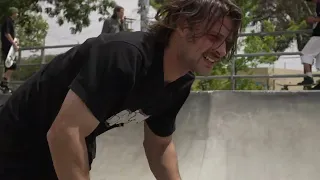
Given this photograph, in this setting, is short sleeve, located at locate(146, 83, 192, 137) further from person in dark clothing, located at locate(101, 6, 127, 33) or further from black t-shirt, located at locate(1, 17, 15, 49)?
black t-shirt, located at locate(1, 17, 15, 49)

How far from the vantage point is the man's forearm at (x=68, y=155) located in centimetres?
156

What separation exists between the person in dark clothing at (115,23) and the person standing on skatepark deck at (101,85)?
644 cm

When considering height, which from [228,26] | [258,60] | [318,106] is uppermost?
[228,26]

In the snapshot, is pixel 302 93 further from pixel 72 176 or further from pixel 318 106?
pixel 72 176

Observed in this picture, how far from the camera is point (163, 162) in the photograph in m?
2.35

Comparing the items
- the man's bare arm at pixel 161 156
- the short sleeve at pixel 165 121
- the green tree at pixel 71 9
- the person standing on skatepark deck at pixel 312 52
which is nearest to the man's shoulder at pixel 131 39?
the short sleeve at pixel 165 121

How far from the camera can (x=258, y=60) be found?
1853cm

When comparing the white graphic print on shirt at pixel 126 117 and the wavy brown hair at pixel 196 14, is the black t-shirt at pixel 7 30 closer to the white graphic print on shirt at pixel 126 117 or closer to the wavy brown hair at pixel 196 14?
the white graphic print on shirt at pixel 126 117

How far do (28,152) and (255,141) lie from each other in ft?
13.8

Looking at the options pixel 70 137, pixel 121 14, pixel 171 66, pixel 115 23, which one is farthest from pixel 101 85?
pixel 121 14

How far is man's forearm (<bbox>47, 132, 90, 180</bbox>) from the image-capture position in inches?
61.5

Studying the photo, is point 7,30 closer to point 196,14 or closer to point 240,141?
point 240,141

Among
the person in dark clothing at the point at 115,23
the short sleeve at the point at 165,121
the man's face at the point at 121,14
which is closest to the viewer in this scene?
the short sleeve at the point at 165,121

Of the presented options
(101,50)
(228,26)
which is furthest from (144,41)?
(228,26)
